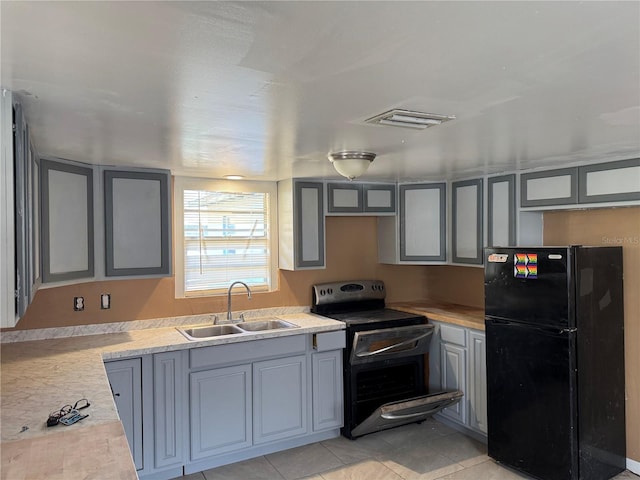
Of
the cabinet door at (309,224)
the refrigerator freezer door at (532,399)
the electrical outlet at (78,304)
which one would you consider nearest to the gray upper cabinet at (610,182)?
the refrigerator freezer door at (532,399)

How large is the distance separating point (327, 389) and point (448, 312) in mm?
1261

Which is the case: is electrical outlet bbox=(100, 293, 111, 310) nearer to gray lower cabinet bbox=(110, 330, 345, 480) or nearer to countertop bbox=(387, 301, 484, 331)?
gray lower cabinet bbox=(110, 330, 345, 480)

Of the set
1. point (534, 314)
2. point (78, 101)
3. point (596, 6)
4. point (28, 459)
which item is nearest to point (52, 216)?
point (78, 101)

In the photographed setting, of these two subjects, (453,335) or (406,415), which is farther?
(453,335)

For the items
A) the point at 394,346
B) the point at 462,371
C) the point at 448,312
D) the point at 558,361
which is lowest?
the point at 462,371

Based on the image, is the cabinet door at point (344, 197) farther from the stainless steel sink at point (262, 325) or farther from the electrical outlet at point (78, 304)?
the electrical outlet at point (78, 304)

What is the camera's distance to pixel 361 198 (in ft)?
13.6

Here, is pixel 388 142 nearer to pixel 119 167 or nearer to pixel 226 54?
pixel 226 54

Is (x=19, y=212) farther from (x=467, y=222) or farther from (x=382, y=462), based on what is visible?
(x=467, y=222)

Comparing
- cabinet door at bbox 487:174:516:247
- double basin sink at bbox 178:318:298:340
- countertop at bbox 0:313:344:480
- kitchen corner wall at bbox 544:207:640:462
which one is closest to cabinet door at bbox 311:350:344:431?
countertop at bbox 0:313:344:480

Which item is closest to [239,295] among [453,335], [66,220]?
[66,220]

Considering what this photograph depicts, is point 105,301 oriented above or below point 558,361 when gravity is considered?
above

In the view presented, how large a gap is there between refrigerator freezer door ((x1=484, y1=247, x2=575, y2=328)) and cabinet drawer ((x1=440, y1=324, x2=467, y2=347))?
0.50 meters

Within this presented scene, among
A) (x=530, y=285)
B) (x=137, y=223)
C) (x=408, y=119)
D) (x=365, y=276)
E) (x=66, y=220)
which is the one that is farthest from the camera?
(x=365, y=276)
